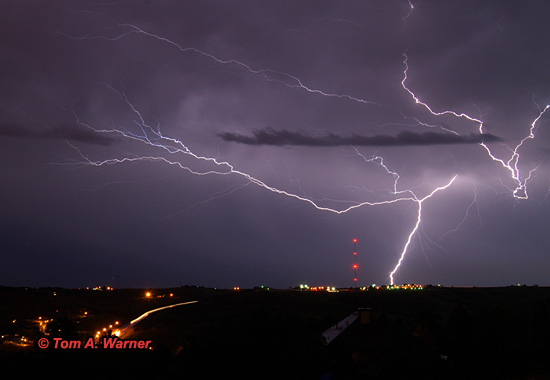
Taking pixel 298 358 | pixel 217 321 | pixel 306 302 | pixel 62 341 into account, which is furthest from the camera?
pixel 306 302

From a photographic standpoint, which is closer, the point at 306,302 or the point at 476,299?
the point at 306,302

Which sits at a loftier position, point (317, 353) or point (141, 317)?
point (317, 353)

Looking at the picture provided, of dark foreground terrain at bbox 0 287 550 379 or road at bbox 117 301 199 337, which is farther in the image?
road at bbox 117 301 199 337

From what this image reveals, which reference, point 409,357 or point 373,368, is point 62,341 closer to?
point 373,368

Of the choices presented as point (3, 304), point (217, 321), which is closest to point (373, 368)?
point (217, 321)

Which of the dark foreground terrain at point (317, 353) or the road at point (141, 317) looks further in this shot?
the road at point (141, 317)

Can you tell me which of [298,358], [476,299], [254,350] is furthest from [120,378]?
[476,299]

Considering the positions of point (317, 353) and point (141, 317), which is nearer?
point (317, 353)

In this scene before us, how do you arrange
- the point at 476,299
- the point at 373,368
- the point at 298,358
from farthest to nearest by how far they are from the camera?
the point at 476,299, the point at 373,368, the point at 298,358

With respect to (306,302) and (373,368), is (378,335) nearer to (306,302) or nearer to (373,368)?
(373,368)
